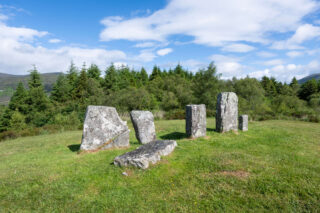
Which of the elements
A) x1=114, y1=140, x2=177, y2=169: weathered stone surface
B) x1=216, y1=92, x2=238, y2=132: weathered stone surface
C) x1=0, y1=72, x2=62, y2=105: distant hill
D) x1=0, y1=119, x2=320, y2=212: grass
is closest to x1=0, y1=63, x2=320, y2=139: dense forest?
x1=0, y1=72, x2=62, y2=105: distant hill

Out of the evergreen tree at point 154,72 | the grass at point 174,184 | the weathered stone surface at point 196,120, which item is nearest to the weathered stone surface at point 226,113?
the weathered stone surface at point 196,120

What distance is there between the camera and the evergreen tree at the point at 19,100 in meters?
35.5

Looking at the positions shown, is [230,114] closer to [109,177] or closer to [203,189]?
[203,189]

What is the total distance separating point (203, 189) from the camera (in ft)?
19.0

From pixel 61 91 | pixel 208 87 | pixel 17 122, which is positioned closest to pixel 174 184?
pixel 208 87

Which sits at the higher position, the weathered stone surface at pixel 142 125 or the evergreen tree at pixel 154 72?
the evergreen tree at pixel 154 72

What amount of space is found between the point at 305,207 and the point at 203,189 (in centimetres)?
263

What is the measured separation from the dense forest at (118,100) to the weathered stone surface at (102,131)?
16.4 m

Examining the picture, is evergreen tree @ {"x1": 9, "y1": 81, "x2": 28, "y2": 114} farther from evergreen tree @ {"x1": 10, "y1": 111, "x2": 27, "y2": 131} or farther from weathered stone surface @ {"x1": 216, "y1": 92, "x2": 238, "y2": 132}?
weathered stone surface @ {"x1": 216, "y1": 92, "x2": 238, "y2": 132}

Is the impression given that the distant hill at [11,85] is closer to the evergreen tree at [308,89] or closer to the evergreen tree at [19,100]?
the evergreen tree at [19,100]

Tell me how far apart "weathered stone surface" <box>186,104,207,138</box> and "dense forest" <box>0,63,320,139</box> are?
16.2 metres

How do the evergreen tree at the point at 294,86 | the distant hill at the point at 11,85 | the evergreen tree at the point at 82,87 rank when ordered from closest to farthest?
1. the evergreen tree at the point at 82,87
2. the evergreen tree at the point at 294,86
3. the distant hill at the point at 11,85

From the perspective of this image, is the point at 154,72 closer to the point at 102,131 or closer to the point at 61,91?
the point at 61,91

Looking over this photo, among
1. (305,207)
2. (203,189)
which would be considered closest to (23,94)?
(203,189)
